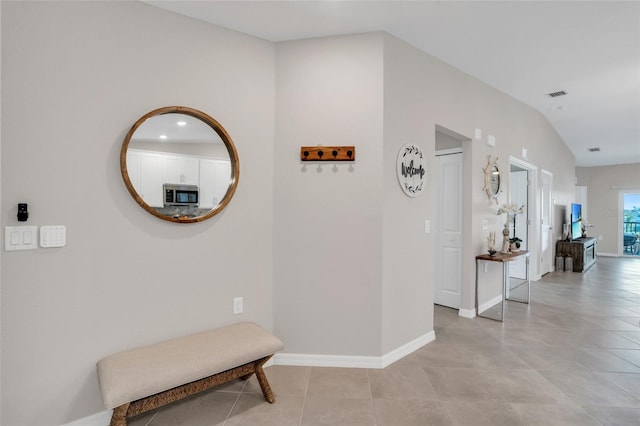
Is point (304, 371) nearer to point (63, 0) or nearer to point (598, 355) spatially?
point (598, 355)

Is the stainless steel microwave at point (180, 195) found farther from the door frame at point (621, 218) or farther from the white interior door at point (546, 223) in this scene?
the door frame at point (621, 218)

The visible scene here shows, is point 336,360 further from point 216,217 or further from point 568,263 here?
point 568,263

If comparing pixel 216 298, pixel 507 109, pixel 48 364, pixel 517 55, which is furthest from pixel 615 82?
pixel 48 364

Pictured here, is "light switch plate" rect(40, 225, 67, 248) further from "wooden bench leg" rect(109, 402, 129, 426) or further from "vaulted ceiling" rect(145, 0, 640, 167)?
"vaulted ceiling" rect(145, 0, 640, 167)

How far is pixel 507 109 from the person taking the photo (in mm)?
4277

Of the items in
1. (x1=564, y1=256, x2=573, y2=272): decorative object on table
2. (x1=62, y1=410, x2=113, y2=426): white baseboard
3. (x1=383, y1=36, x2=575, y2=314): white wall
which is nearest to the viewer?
(x1=62, y1=410, x2=113, y2=426): white baseboard

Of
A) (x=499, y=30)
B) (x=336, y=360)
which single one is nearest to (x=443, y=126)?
(x=499, y=30)

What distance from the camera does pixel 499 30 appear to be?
264 centimetres

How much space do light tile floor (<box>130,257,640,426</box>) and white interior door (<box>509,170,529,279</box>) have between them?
2095 millimetres

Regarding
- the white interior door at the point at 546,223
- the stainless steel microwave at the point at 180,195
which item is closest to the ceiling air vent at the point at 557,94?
the white interior door at the point at 546,223

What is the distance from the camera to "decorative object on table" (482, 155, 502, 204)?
3879 millimetres

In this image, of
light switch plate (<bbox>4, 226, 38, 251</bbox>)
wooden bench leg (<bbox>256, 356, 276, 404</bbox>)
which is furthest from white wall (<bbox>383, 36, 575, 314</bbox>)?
light switch plate (<bbox>4, 226, 38, 251</bbox>)

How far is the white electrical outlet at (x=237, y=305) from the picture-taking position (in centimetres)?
245

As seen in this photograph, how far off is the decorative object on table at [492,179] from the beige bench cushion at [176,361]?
10.4ft
